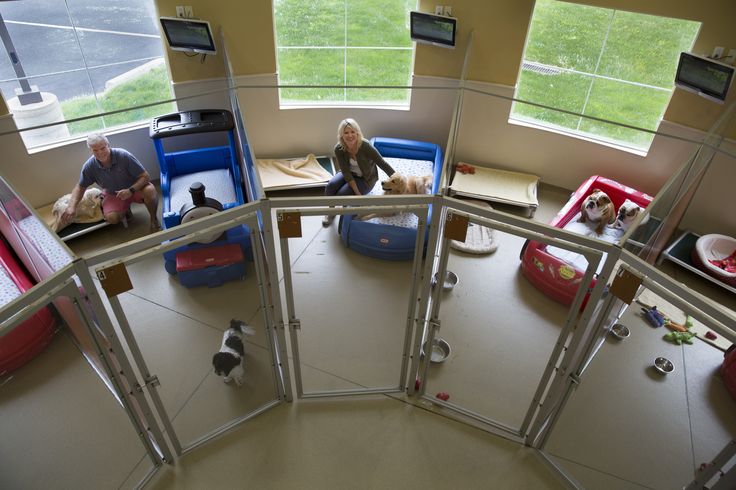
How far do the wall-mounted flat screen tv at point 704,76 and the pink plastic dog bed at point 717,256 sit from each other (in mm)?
1154

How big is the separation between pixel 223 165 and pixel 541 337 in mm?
3315

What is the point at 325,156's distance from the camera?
5293 millimetres

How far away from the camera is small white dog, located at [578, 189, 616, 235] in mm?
4141

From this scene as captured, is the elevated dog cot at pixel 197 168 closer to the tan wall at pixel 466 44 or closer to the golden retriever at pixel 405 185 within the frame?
the tan wall at pixel 466 44

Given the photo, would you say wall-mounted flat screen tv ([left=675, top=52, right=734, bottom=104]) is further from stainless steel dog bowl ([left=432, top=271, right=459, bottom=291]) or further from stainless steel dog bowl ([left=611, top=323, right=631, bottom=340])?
stainless steel dog bowl ([left=432, top=271, right=459, bottom=291])

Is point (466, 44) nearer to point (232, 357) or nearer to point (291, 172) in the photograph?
point (291, 172)

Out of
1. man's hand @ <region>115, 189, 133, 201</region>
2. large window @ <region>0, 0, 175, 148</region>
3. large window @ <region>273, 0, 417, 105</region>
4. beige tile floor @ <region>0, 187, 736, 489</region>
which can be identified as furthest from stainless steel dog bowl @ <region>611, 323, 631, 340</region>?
large window @ <region>273, 0, 417, 105</region>

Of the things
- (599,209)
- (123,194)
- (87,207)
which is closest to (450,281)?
(599,209)

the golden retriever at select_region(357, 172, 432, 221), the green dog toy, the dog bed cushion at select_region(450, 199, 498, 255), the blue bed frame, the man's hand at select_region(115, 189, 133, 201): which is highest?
the golden retriever at select_region(357, 172, 432, 221)

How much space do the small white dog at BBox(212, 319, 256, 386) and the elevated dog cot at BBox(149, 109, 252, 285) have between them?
0.95 meters

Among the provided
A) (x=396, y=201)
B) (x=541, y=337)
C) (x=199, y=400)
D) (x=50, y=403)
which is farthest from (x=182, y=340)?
(x=541, y=337)

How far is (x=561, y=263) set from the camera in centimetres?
367

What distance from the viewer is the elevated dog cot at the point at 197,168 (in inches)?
150

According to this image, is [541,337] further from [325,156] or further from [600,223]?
[325,156]
